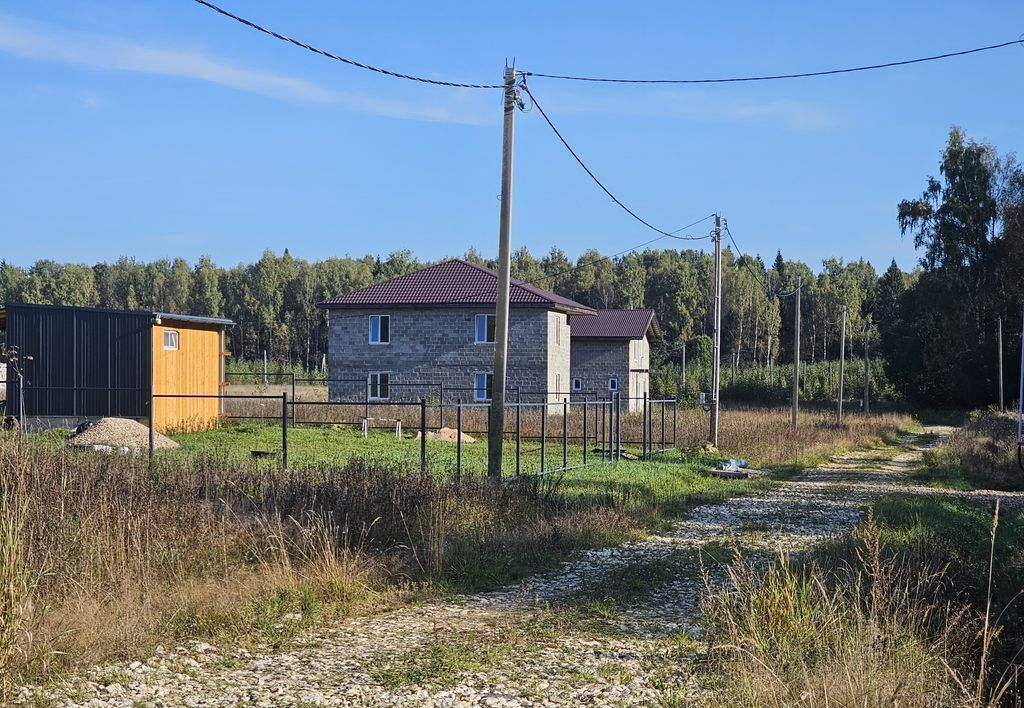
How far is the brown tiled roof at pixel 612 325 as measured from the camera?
47.0 meters

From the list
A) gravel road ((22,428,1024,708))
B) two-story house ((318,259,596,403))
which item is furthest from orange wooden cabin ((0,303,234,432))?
gravel road ((22,428,1024,708))

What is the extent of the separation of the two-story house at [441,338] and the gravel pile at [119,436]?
15082 mm

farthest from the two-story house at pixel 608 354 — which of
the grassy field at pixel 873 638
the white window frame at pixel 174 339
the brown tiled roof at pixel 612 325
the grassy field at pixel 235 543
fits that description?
the grassy field at pixel 873 638

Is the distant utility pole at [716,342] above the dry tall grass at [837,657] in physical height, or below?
above

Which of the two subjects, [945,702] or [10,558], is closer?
[945,702]

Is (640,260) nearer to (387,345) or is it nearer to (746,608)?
(387,345)

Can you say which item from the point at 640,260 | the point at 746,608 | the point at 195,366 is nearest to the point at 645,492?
the point at 746,608

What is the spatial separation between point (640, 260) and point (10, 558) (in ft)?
340

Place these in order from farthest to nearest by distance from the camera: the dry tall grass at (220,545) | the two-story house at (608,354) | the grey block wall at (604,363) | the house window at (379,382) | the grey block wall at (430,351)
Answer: the grey block wall at (604,363)
the two-story house at (608,354)
the house window at (379,382)
the grey block wall at (430,351)
the dry tall grass at (220,545)

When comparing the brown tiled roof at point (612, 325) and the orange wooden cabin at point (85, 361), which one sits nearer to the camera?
the orange wooden cabin at point (85, 361)

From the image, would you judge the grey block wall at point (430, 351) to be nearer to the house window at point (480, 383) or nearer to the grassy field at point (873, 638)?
the house window at point (480, 383)

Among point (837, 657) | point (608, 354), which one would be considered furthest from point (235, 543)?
point (608, 354)

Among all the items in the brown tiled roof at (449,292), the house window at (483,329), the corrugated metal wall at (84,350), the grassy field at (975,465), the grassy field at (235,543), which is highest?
the brown tiled roof at (449,292)

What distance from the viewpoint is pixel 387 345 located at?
4019cm
